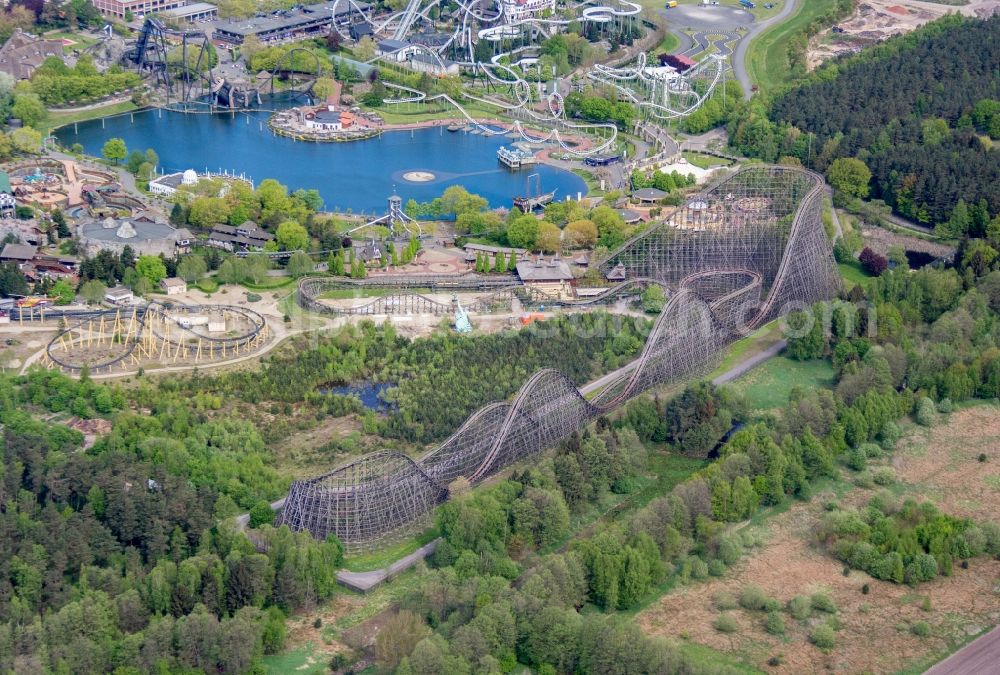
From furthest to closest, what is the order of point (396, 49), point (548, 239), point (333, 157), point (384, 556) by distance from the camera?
point (396, 49) → point (333, 157) → point (548, 239) → point (384, 556)

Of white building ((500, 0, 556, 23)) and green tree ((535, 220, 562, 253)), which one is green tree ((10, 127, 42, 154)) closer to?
green tree ((535, 220, 562, 253))

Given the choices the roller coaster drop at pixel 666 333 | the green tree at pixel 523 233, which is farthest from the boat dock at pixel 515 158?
the roller coaster drop at pixel 666 333

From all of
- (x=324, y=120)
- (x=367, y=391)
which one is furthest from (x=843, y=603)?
(x=324, y=120)

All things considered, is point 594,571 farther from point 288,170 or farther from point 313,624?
point 288,170

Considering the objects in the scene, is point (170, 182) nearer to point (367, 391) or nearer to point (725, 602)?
point (367, 391)

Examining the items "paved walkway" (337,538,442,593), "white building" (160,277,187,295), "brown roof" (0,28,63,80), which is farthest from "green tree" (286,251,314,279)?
"brown roof" (0,28,63,80)

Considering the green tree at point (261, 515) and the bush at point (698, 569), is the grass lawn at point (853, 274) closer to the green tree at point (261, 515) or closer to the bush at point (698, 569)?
the bush at point (698, 569)
